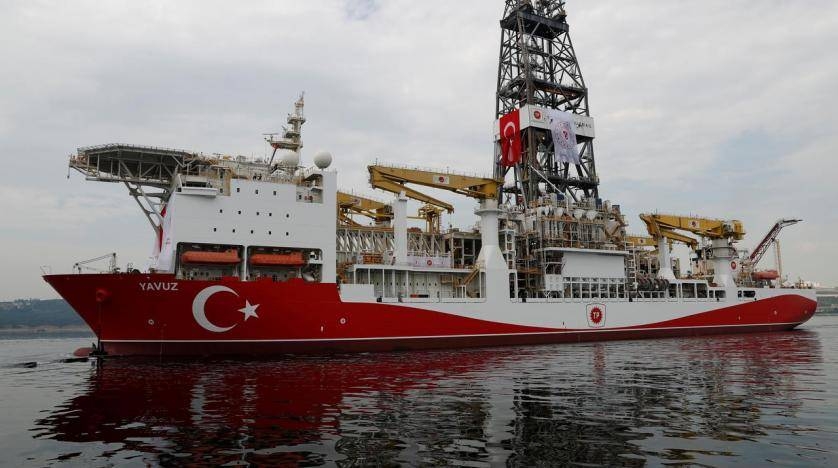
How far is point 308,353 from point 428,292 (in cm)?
784

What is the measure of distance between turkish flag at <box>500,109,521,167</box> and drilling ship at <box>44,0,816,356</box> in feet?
0.46

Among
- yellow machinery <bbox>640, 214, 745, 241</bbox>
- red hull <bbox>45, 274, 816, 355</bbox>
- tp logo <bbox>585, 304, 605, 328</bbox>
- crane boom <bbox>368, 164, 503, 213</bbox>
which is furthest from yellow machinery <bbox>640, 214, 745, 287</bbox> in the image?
red hull <bbox>45, 274, 816, 355</bbox>

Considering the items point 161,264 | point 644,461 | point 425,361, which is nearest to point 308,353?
point 425,361

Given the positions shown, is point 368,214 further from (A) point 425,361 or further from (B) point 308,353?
(A) point 425,361

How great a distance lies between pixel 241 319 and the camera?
21125 millimetres

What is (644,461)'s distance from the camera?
278 inches

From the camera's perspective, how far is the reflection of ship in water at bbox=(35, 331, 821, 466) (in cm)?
782

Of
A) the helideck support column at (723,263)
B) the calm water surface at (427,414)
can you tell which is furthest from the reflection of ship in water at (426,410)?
the helideck support column at (723,263)

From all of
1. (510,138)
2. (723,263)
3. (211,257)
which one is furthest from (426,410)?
(723,263)

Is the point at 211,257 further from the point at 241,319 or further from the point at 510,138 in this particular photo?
the point at 510,138

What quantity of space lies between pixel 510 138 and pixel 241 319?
23.1 meters

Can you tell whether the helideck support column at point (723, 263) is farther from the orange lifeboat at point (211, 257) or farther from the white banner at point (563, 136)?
the orange lifeboat at point (211, 257)

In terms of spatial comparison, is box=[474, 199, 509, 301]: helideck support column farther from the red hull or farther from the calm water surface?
the calm water surface

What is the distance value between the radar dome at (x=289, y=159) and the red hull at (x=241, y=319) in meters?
6.16
